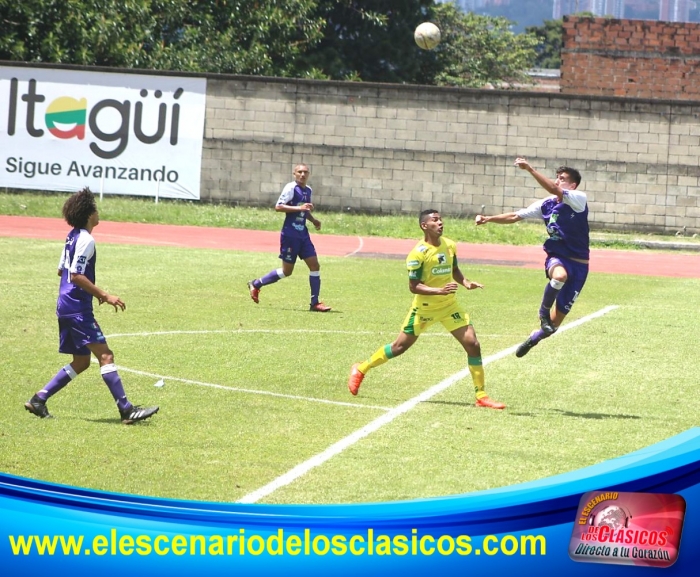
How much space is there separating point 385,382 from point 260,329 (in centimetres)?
367

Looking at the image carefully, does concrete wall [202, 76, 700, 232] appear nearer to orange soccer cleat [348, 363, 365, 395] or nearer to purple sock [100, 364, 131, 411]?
orange soccer cleat [348, 363, 365, 395]

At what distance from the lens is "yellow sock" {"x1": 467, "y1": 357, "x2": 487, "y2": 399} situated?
33.8ft

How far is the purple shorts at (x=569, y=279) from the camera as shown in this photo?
12789 mm

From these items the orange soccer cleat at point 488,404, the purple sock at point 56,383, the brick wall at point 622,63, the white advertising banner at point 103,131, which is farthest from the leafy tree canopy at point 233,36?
the orange soccer cleat at point 488,404

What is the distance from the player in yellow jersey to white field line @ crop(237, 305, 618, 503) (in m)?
0.62

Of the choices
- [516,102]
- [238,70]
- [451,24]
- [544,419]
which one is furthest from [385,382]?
[451,24]

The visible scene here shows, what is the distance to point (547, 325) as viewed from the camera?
1248 cm

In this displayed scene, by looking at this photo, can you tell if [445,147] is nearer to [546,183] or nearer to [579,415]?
[546,183]

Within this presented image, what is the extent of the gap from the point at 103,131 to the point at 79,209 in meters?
25.7

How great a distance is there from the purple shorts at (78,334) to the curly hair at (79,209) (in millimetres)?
763

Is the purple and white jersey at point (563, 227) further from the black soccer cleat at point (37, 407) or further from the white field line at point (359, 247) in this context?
the white field line at point (359, 247)

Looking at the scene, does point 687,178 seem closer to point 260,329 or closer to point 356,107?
point 356,107

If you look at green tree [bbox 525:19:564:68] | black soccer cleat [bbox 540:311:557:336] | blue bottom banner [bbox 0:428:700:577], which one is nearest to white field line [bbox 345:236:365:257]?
black soccer cleat [bbox 540:311:557:336]

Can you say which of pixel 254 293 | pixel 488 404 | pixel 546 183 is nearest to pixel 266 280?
pixel 254 293
